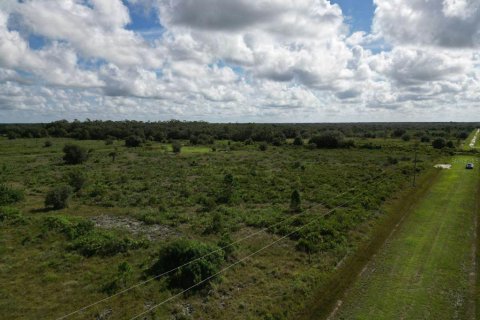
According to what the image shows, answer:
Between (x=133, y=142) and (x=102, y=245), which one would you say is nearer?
(x=102, y=245)

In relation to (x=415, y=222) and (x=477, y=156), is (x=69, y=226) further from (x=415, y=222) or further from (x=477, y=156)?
(x=477, y=156)

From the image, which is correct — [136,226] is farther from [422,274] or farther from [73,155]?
[73,155]

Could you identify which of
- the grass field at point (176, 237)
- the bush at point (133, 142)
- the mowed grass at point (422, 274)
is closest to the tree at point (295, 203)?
the grass field at point (176, 237)

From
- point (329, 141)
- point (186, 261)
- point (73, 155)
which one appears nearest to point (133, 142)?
point (73, 155)

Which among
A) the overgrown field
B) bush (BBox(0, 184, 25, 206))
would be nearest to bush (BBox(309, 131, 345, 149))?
the overgrown field

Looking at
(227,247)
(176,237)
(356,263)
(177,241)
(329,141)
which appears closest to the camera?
(177,241)

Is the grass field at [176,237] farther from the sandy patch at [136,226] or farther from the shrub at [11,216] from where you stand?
the shrub at [11,216]

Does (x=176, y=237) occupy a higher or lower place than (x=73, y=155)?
lower

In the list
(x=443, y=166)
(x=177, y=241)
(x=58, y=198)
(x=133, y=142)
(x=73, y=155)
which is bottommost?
(x=443, y=166)
